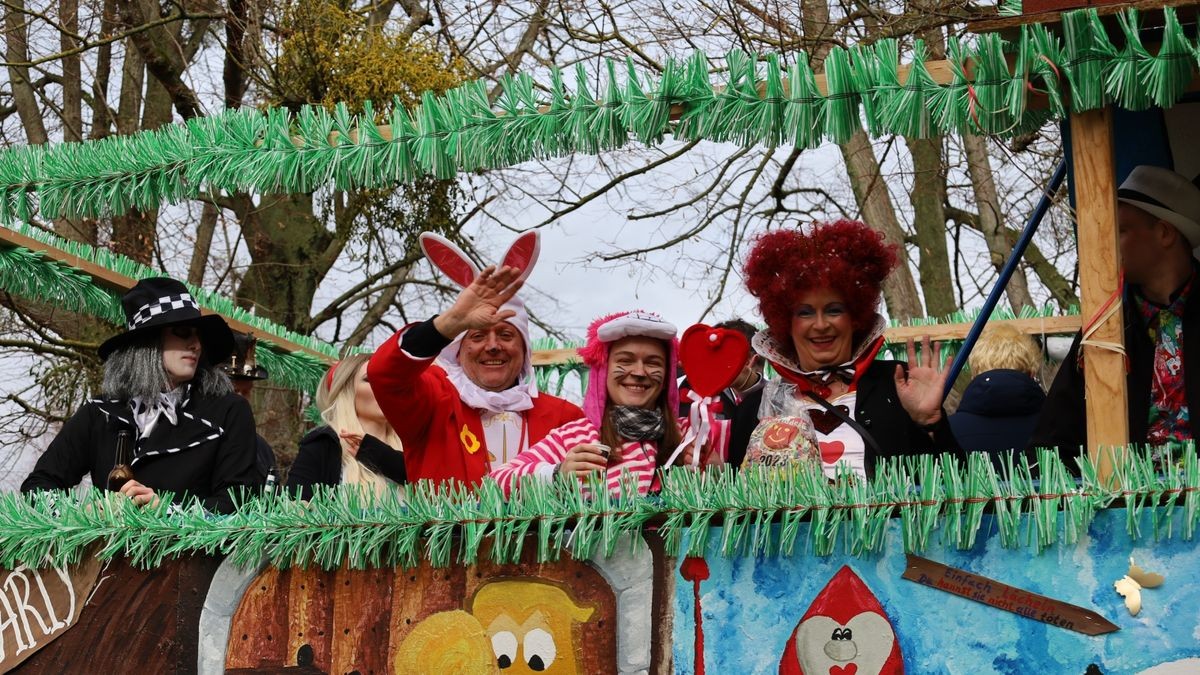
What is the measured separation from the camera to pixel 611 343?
3.73 m

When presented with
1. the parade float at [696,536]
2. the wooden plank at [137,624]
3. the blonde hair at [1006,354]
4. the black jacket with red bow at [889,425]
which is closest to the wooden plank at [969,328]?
the blonde hair at [1006,354]

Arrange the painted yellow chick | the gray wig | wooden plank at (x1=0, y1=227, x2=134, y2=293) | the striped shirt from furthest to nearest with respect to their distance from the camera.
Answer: wooden plank at (x1=0, y1=227, x2=134, y2=293)
the gray wig
the striped shirt
the painted yellow chick

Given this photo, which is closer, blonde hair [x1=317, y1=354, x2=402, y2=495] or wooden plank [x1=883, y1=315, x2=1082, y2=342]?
blonde hair [x1=317, y1=354, x2=402, y2=495]

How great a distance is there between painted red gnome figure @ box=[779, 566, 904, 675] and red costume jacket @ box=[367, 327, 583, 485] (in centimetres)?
128

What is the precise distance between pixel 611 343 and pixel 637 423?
266 mm

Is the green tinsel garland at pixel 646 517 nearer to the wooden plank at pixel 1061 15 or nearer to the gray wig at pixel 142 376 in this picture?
the gray wig at pixel 142 376

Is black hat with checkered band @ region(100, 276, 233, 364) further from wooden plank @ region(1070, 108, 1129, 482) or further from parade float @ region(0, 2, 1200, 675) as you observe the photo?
wooden plank @ region(1070, 108, 1129, 482)

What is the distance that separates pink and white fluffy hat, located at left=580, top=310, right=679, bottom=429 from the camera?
3.70 m

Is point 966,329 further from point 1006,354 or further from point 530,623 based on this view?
point 530,623

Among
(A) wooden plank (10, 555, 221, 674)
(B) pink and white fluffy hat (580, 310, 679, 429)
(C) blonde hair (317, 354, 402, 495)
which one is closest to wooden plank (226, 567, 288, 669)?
(A) wooden plank (10, 555, 221, 674)

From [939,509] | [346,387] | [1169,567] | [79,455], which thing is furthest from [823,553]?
[346,387]

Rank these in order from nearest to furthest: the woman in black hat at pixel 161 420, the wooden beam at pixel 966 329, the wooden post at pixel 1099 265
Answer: the wooden post at pixel 1099 265 < the woman in black hat at pixel 161 420 < the wooden beam at pixel 966 329

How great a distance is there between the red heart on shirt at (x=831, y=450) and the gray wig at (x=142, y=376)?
178 cm

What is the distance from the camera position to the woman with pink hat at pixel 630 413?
140 inches
